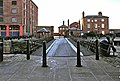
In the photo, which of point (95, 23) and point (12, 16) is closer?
point (12, 16)

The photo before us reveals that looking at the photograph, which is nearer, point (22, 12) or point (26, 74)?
point (26, 74)

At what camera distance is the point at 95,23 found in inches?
4018

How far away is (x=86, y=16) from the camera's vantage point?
10225 centimetres

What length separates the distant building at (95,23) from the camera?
324 ft

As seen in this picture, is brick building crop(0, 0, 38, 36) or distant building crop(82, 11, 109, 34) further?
distant building crop(82, 11, 109, 34)

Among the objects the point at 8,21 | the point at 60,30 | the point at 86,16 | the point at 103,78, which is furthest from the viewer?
the point at 60,30

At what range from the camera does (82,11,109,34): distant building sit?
98.6m

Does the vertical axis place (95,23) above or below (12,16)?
below

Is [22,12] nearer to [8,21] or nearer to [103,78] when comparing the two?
[8,21]

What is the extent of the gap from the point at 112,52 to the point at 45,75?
767 centimetres

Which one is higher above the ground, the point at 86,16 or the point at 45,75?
the point at 86,16

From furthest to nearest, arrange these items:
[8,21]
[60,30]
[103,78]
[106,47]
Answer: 1. [60,30]
2. [8,21]
3. [106,47]
4. [103,78]

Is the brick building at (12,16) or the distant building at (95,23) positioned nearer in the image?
the brick building at (12,16)

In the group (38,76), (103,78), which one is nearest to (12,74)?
(38,76)
